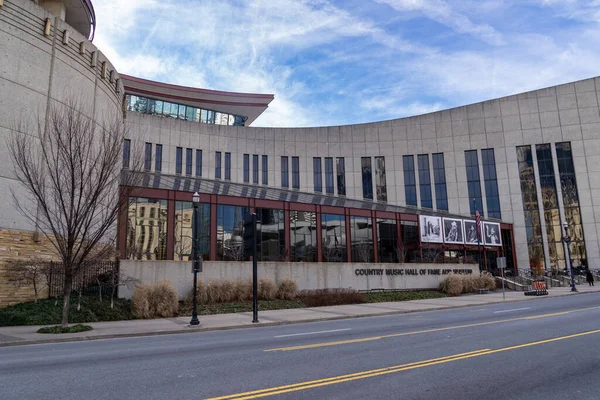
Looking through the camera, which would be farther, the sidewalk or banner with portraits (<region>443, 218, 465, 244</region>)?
banner with portraits (<region>443, 218, 465, 244</region>)

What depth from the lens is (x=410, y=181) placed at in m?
60.4

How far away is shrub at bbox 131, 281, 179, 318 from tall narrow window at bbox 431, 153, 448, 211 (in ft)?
150

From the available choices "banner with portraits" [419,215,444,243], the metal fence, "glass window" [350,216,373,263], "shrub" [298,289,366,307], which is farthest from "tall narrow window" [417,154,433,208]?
the metal fence

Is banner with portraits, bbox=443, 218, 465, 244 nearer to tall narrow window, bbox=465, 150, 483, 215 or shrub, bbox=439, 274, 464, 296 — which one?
shrub, bbox=439, 274, 464, 296

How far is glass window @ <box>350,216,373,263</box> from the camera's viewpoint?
3722 centimetres

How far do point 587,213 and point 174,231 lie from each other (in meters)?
50.1

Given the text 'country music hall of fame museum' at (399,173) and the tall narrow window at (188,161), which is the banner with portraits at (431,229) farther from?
the tall narrow window at (188,161)

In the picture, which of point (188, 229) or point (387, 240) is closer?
point (188, 229)

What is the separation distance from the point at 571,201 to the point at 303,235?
39.0 meters

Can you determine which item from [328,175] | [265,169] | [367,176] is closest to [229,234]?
[265,169]

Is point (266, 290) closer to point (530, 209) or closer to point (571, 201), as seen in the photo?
point (530, 209)

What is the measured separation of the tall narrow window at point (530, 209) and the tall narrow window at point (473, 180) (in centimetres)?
510

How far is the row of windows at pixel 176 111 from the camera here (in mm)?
60625

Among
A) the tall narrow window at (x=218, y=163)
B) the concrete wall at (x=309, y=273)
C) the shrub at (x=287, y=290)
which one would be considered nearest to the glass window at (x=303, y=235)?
the concrete wall at (x=309, y=273)
